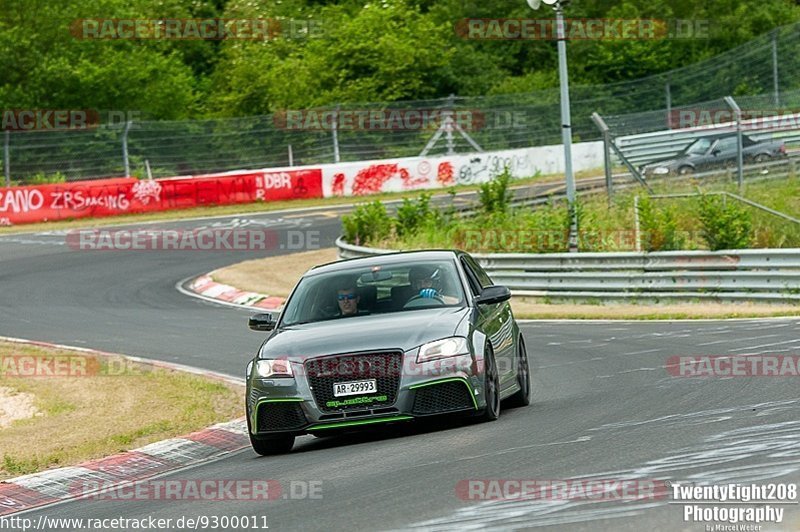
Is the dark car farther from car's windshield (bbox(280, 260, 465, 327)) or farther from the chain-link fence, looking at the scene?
car's windshield (bbox(280, 260, 465, 327))

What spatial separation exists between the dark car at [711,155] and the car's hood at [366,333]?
18.3 meters

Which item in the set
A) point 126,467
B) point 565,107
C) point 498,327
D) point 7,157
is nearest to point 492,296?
point 498,327

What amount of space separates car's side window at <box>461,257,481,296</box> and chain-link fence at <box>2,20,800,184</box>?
29.4m

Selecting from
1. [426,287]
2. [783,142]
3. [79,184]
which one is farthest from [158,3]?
[426,287]

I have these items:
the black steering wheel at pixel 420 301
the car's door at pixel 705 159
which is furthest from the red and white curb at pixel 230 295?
the black steering wheel at pixel 420 301

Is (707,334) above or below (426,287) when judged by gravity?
below

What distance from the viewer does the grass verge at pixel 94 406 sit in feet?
40.6

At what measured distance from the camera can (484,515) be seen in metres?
7.24

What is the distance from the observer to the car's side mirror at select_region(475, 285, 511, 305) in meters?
11.5

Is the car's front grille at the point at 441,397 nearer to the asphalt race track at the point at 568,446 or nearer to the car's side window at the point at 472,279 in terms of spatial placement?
the asphalt race track at the point at 568,446

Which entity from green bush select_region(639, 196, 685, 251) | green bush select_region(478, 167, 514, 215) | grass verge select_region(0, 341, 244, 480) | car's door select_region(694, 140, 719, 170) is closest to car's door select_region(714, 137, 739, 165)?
car's door select_region(694, 140, 719, 170)

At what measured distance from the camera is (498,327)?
38.8 feet

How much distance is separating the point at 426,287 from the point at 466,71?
5382cm

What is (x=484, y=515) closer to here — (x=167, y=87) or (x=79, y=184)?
(x=79, y=184)
